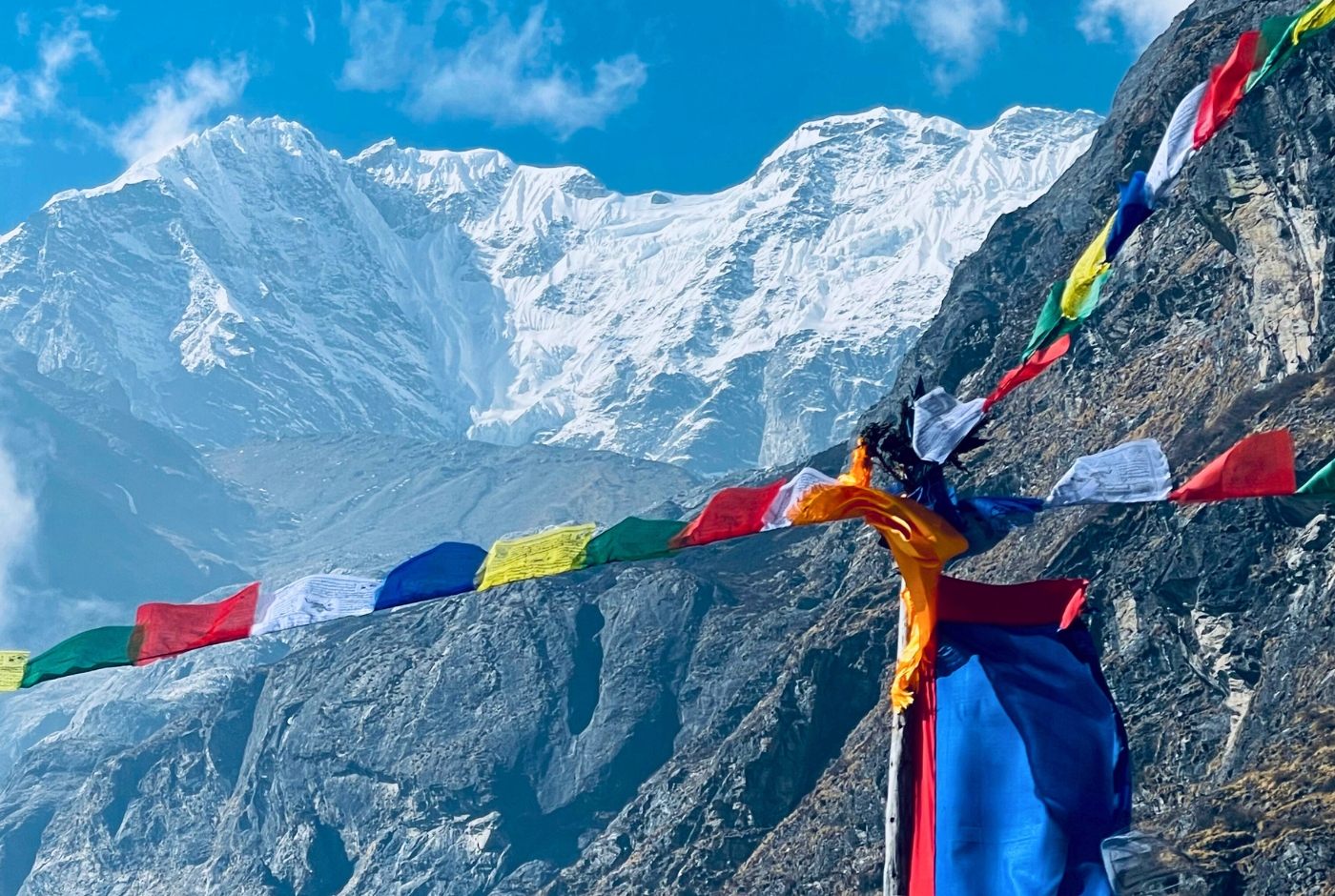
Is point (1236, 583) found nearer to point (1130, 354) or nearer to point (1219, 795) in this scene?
point (1219, 795)

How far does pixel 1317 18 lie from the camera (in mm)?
12828

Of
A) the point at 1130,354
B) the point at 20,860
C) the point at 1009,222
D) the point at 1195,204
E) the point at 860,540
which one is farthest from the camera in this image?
the point at 20,860

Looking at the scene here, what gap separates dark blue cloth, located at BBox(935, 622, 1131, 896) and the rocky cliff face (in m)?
24.3

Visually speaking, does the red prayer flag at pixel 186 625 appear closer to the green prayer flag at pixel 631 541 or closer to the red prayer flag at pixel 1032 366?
the green prayer flag at pixel 631 541

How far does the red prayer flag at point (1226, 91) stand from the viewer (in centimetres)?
1316

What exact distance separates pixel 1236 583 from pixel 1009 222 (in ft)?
199

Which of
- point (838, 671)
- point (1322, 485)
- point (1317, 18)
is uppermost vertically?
point (838, 671)

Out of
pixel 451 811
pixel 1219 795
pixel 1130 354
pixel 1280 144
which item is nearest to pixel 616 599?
pixel 451 811

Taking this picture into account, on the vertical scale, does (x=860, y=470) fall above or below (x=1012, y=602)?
above

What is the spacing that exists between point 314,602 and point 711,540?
2887mm

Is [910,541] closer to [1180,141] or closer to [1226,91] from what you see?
[1180,141]

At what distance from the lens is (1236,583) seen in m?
52.6

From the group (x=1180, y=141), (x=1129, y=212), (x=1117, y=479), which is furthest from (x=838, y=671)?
(x=1180, y=141)

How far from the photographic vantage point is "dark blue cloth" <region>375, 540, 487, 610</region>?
1368 centimetres
